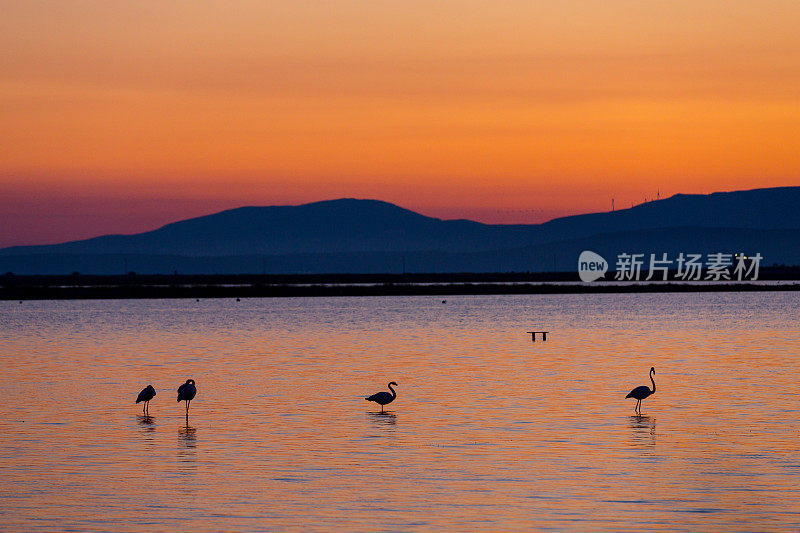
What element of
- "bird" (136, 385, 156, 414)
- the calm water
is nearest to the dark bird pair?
"bird" (136, 385, 156, 414)

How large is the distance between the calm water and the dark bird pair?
0.39m

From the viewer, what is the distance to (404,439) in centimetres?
2453

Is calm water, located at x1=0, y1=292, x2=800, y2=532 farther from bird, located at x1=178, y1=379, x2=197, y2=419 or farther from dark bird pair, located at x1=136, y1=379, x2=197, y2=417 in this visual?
bird, located at x1=178, y1=379, x2=197, y2=419

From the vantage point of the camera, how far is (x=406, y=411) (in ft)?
96.8

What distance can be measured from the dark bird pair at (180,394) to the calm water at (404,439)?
1.27 feet

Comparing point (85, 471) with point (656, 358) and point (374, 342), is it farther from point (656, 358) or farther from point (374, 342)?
point (374, 342)

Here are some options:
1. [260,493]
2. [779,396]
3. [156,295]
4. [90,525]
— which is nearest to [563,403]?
[779,396]

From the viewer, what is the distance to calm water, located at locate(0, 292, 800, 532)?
17391mm

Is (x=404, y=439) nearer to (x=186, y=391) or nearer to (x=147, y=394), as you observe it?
(x=186, y=391)

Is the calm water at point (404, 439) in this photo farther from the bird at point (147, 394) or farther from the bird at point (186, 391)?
the bird at point (186, 391)

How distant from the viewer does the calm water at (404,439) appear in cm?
1739

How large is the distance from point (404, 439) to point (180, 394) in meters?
6.61

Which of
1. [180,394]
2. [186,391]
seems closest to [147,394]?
[180,394]

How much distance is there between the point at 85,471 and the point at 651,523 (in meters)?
9.91
